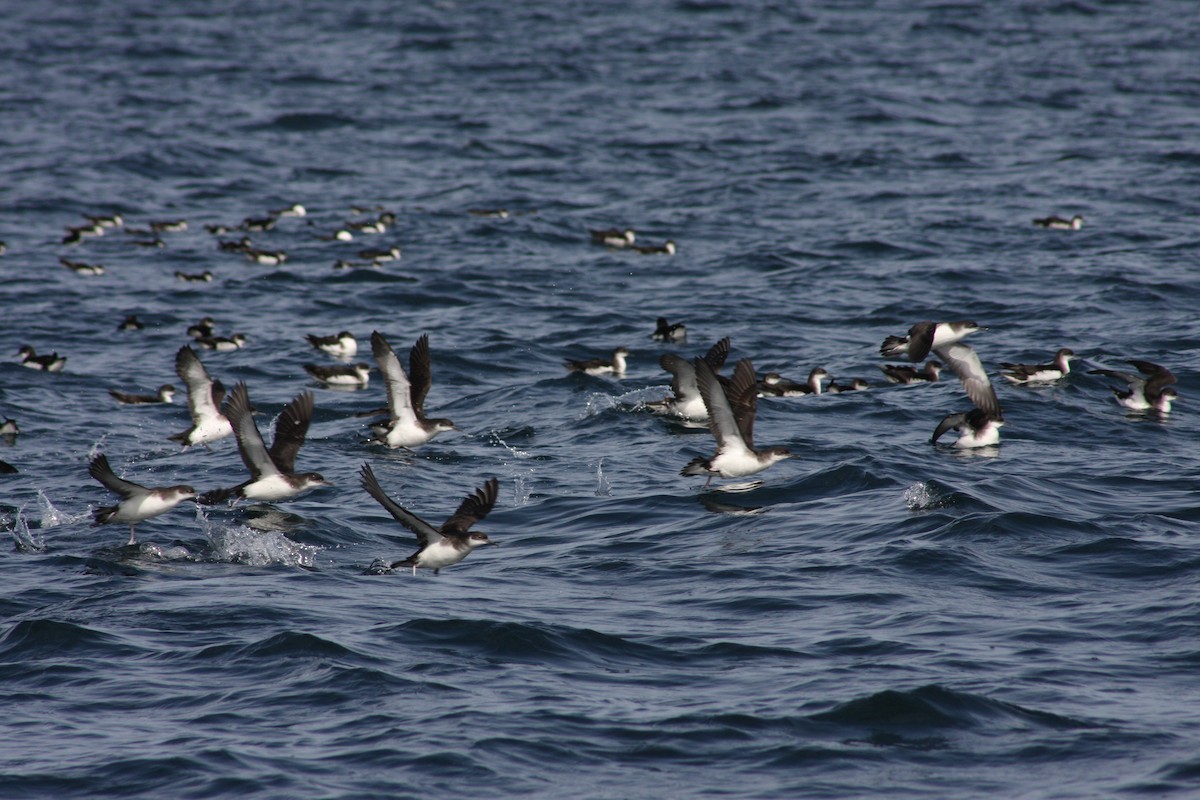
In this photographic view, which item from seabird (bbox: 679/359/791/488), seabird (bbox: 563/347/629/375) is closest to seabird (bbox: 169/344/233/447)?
seabird (bbox: 563/347/629/375)

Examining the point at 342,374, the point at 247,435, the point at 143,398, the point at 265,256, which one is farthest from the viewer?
the point at 265,256

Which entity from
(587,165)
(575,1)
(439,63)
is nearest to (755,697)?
(587,165)

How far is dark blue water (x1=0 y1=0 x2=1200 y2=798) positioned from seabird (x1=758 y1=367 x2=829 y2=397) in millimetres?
171

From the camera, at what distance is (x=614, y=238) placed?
85.0ft

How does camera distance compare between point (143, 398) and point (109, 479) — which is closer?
point (109, 479)

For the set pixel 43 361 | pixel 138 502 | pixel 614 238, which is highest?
pixel 138 502

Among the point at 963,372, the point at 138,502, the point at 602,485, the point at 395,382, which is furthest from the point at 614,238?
the point at 138,502

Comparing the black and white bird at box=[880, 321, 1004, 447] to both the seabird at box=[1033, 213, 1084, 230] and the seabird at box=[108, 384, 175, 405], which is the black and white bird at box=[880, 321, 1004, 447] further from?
the seabird at box=[1033, 213, 1084, 230]

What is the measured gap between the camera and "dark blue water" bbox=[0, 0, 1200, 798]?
8.50 metres

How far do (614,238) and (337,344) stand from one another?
24.4 ft

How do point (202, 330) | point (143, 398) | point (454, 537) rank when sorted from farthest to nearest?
point (202, 330) < point (143, 398) < point (454, 537)

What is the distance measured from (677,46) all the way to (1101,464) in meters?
35.3

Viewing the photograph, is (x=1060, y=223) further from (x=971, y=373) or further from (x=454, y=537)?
(x=454, y=537)

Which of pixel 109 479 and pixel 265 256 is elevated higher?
pixel 109 479
